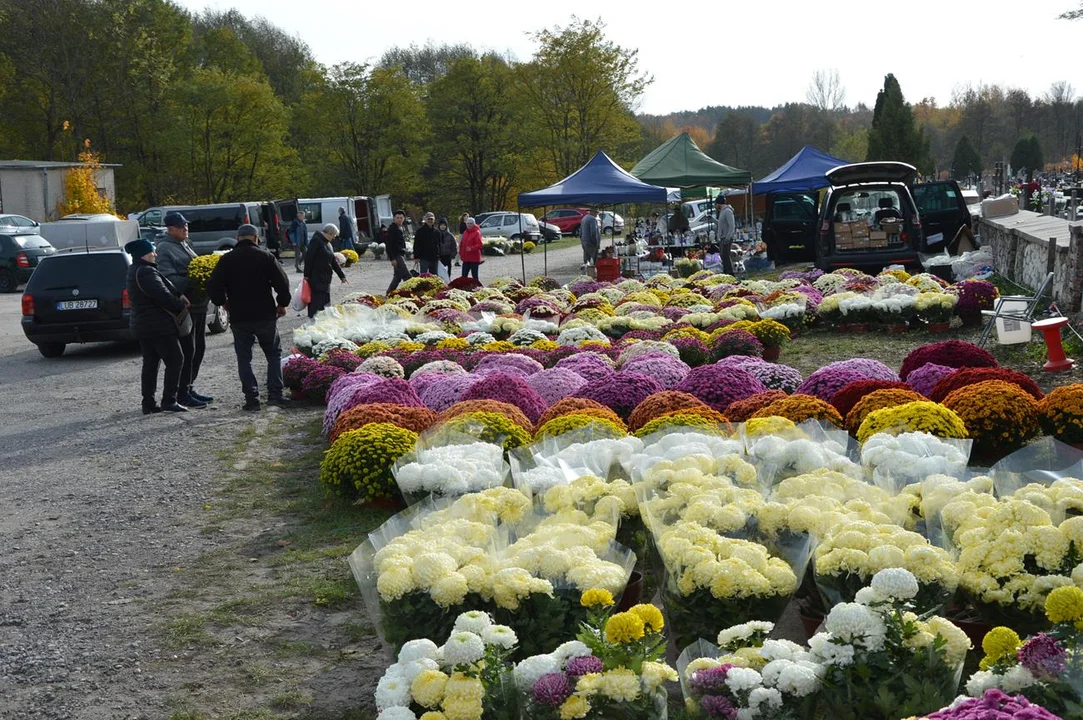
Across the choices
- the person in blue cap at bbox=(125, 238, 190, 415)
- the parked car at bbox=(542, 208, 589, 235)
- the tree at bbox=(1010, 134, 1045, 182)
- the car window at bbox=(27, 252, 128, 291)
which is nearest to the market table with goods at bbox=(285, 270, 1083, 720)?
the person in blue cap at bbox=(125, 238, 190, 415)

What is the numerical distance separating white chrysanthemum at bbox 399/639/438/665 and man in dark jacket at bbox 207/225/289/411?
7.88 metres

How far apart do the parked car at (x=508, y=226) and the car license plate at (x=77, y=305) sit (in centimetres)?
3010

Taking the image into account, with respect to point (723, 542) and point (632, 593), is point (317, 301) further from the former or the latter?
point (723, 542)

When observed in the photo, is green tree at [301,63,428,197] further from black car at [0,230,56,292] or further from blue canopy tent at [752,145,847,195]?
blue canopy tent at [752,145,847,195]

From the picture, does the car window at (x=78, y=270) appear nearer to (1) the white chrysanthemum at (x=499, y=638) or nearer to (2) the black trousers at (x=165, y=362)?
(2) the black trousers at (x=165, y=362)

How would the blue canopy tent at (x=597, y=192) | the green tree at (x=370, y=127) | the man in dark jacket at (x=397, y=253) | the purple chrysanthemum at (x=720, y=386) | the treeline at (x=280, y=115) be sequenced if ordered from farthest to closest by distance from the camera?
1. the green tree at (x=370, y=127)
2. the treeline at (x=280, y=115)
3. the blue canopy tent at (x=597, y=192)
4. the man in dark jacket at (x=397, y=253)
5. the purple chrysanthemum at (x=720, y=386)

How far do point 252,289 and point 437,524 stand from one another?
6.84m

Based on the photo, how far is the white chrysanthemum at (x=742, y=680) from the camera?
334 centimetres

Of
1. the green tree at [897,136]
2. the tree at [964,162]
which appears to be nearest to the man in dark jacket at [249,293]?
the green tree at [897,136]

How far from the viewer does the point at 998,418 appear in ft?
24.0

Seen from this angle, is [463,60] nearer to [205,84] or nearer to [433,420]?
[205,84]

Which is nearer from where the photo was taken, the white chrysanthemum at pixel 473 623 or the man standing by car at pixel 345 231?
the white chrysanthemum at pixel 473 623

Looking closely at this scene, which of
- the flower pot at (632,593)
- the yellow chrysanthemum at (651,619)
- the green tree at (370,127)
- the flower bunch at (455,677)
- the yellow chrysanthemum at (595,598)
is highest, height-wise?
the green tree at (370,127)

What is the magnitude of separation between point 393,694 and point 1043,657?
1967mm
